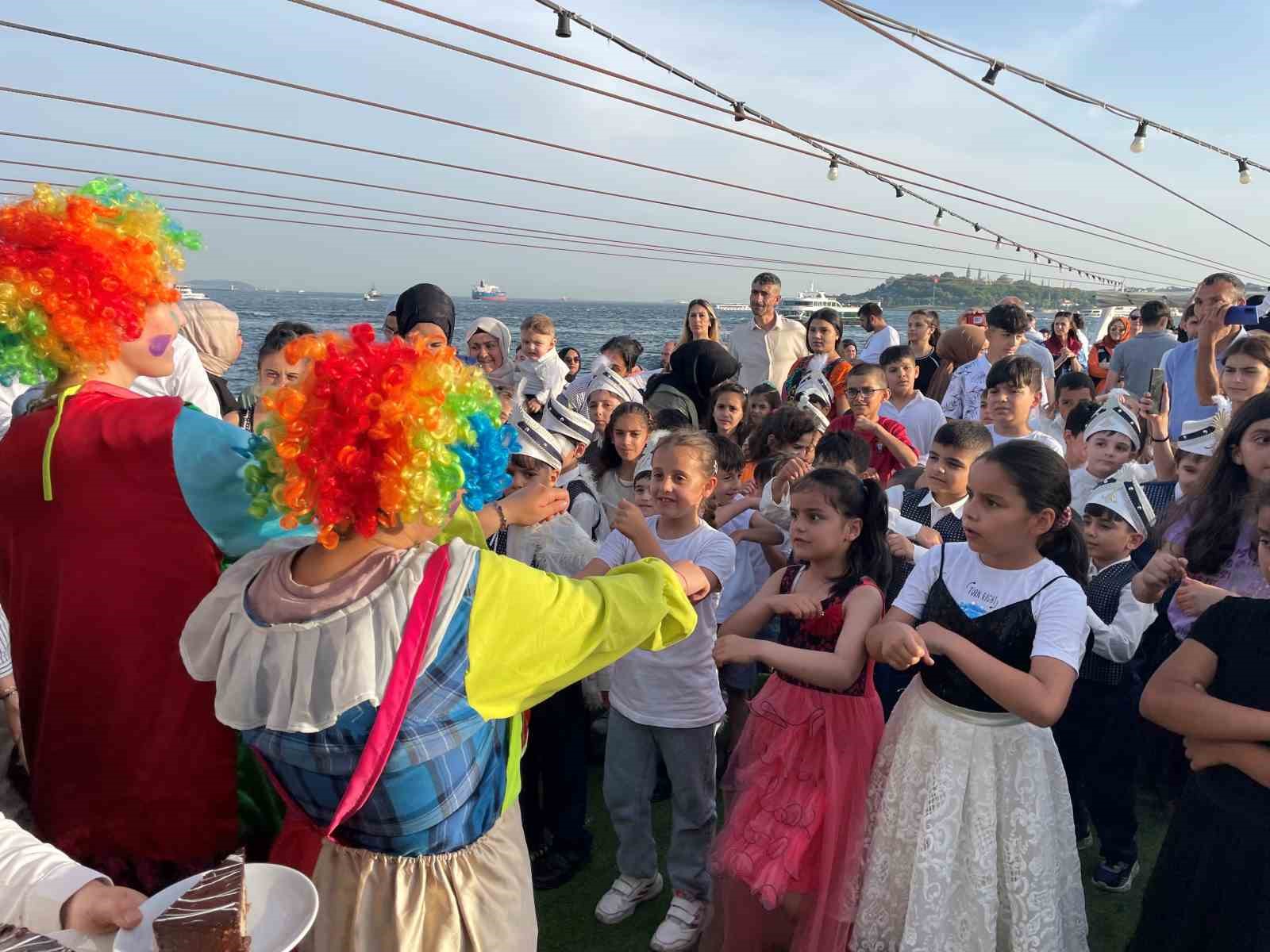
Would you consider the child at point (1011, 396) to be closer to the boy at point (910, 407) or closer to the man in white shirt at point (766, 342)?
the boy at point (910, 407)

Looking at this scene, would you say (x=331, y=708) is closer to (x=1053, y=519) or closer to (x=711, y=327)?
(x=1053, y=519)

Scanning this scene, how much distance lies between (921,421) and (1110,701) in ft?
7.36

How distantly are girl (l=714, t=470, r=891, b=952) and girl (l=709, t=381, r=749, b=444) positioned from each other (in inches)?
97.5

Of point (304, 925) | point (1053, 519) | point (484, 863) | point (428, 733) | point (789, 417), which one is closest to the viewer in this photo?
point (304, 925)

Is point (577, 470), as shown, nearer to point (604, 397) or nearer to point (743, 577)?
point (743, 577)

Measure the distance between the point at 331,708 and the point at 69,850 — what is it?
1043 mm

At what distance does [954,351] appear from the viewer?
7152mm

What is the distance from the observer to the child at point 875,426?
461 cm

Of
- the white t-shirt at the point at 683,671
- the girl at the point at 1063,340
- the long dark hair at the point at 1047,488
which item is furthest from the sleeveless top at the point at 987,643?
the girl at the point at 1063,340

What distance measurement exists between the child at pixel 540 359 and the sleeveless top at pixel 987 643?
12.4 ft

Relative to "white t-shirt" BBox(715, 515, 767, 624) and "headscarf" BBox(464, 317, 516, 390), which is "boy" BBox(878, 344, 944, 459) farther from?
"headscarf" BBox(464, 317, 516, 390)

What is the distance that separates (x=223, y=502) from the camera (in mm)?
1771

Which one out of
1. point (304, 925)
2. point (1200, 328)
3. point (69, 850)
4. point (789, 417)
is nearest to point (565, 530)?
point (789, 417)

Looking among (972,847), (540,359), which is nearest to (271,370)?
(540,359)
